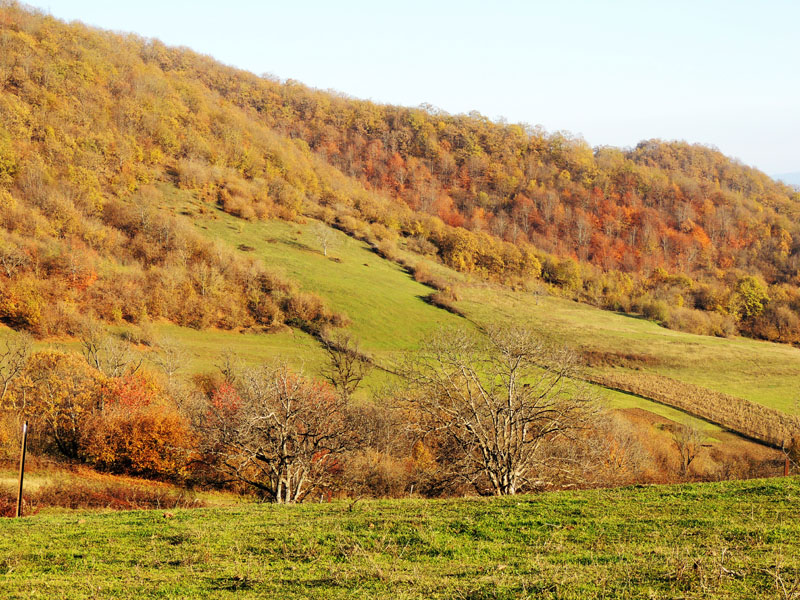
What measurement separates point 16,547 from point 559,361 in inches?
926

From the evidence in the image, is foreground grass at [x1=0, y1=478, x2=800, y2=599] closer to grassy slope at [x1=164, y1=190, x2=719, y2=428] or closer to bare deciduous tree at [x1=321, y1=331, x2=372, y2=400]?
bare deciduous tree at [x1=321, y1=331, x2=372, y2=400]

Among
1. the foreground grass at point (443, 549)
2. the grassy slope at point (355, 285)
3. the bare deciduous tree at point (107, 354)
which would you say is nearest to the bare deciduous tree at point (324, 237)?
the grassy slope at point (355, 285)

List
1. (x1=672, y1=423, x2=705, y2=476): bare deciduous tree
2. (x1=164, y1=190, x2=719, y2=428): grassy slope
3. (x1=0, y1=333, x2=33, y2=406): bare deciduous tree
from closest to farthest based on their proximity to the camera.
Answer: (x1=0, y1=333, x2=33, y2=406): bare deciduous tree < (x1=672, y1=423, x2=705, y2=476): bare deciduous tree < (x1=164, y1=190, x2=719, y2=428): grassy slope

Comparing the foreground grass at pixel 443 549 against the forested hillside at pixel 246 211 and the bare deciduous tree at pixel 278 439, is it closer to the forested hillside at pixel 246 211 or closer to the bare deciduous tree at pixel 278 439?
the bare deciduous tree at pixel 278 439

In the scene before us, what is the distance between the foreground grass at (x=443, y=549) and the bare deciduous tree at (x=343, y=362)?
43.0 metres

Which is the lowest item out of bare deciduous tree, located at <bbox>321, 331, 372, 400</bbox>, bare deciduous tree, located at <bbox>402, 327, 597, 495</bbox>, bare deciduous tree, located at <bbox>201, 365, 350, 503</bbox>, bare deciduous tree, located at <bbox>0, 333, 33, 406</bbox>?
bare deciduous tree, located at <bbox>0, 333, 33, 406</bbox>

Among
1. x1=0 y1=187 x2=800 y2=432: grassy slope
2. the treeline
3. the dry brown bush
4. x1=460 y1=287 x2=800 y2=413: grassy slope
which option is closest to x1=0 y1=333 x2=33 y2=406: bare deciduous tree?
the treeline

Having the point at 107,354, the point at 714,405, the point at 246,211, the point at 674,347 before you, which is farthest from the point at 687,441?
the point at 246,211

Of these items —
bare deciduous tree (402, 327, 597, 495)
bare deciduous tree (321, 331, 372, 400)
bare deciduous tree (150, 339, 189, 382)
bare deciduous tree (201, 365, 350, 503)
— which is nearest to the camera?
bare deciduous tree (402, 327, 597, 495)

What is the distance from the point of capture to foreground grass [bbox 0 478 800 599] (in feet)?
33.5

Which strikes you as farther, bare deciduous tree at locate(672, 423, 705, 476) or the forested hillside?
the forested hillside

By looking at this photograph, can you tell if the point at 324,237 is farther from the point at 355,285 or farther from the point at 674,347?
the point at 674,347

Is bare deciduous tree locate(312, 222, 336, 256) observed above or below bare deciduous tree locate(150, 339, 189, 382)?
above

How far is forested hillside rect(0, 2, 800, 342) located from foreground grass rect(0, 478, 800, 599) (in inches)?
2659
